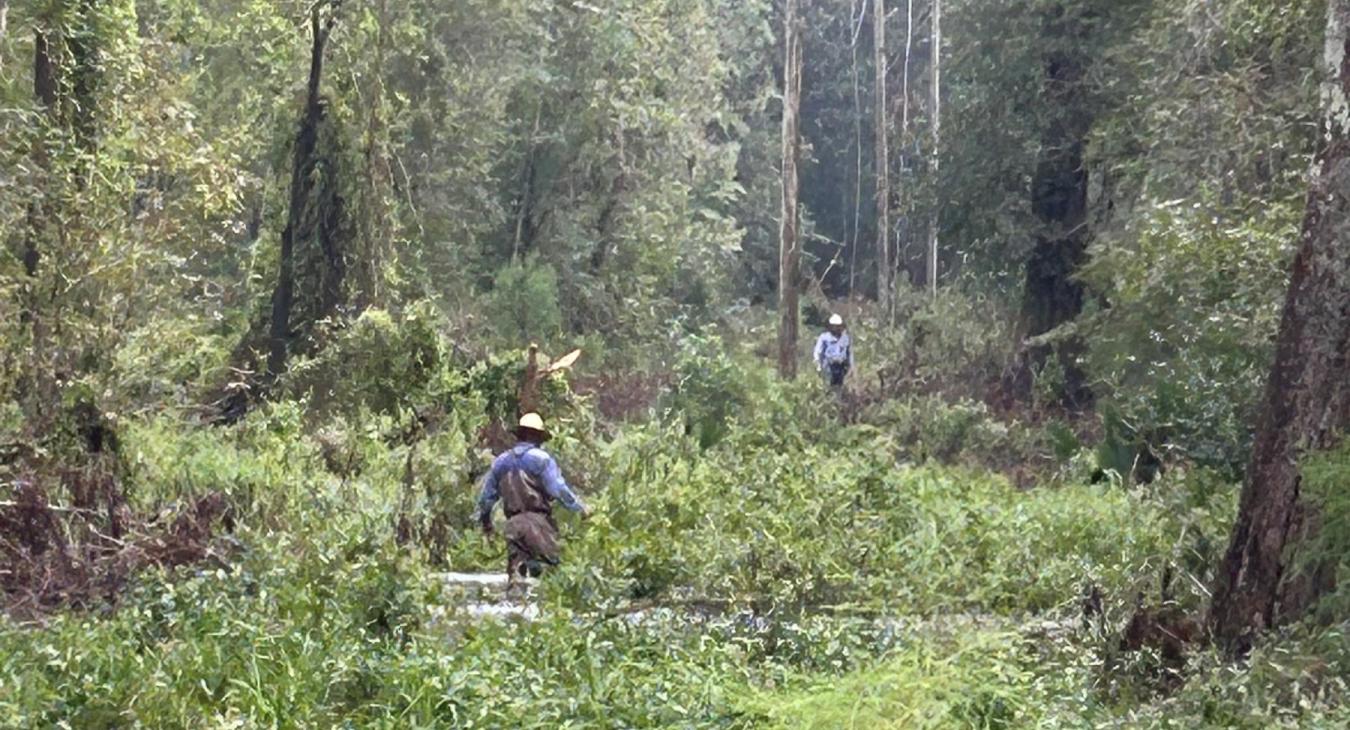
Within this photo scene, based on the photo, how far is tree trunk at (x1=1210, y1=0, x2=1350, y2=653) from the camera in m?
9.26

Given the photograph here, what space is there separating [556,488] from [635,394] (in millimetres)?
20339

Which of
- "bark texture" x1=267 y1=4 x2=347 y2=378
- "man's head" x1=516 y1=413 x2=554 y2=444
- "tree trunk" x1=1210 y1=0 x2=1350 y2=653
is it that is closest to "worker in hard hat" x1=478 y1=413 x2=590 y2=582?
"man's head" x1=516 y1=413 x2=554 y2=444

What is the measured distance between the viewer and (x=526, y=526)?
12602mm

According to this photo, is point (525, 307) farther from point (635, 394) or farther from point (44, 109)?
point (44, 109)

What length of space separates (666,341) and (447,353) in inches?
778

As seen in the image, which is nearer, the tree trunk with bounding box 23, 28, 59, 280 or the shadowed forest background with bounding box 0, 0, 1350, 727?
the shadowed forest background with bounding box 0, 0, 1350, 727

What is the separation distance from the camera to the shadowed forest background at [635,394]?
28.8ft

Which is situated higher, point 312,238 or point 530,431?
point 312,238

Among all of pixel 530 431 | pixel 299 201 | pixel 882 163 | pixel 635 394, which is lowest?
pixel 635 394

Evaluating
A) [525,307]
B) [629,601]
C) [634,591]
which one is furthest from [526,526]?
[525,307]

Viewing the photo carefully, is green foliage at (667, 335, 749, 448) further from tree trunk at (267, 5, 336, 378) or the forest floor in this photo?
the forest floor

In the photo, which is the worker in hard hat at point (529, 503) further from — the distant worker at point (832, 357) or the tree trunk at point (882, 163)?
the tree trunk at point (882, 163)

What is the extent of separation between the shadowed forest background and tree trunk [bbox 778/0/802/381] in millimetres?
126

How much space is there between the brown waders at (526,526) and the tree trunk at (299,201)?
11.5 m
